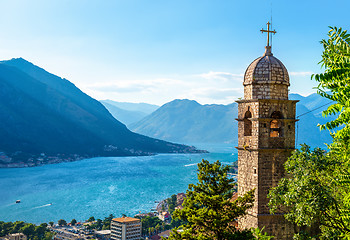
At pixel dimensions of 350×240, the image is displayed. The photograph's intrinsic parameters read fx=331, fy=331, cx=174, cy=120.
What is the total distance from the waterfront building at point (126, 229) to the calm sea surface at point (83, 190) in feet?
46.3

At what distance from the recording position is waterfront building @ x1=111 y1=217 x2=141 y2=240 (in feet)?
174

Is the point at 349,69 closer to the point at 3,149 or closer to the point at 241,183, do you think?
the point at 241,183

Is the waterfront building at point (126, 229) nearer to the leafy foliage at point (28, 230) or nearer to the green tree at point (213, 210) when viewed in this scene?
the leafy foliage at point (28, 230)

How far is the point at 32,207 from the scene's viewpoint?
258 ft

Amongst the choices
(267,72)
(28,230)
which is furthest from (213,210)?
(28,230)

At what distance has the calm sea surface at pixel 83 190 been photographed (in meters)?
74.3

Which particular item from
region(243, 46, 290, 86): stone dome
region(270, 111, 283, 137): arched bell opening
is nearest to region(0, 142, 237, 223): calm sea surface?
region(270, 111, 283, 137): arched bell opening

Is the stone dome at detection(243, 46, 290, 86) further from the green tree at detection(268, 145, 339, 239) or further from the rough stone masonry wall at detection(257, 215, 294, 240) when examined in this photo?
the rough stone masonry wall at detection(257, 215, 294, 240)

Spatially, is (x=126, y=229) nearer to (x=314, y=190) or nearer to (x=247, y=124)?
(x=247, y=124)

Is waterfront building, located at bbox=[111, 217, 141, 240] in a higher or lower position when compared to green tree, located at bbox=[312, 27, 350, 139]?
lower

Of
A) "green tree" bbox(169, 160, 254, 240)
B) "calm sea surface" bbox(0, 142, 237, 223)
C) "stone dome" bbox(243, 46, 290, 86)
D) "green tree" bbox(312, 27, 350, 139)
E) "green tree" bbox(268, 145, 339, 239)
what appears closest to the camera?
"green tree" bbox(312, 27, 350, 139)

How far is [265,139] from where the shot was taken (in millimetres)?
12602

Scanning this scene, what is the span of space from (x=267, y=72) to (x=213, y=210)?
5.68m

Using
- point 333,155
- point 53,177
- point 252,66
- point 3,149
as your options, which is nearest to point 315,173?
point 333,155
